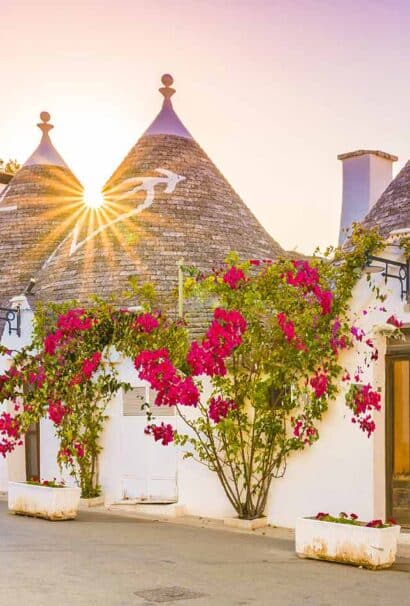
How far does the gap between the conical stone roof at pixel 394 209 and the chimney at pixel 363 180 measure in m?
4.79

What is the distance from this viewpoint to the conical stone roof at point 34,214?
2275 centimetres

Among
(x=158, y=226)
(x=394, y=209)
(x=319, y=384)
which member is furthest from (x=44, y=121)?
(x=319, y=384)

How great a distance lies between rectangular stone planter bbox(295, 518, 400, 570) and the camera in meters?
11.1

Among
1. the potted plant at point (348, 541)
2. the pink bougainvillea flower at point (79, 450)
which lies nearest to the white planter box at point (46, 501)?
the pink bougainvillea flower at point (79, 450)

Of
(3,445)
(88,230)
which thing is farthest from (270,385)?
(88,230)

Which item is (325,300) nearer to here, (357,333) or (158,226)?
(357,333)

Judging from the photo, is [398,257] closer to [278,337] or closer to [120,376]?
[278,337]

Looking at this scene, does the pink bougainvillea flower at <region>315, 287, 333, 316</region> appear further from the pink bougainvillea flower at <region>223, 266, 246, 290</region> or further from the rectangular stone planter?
the rectangular stone planter

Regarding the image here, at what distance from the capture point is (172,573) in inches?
422

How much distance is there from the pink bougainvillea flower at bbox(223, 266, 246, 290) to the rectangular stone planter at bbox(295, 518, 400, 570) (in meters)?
4.04

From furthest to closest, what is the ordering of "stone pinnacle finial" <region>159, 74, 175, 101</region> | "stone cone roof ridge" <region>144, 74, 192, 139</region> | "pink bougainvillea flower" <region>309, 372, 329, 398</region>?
"stone pinnacle finial" <region>159, 74, 175, 101</region> → "stone cone roof ridge" <region>144, 74, 192, 139</region> → "pink bougainvillea flower" <region>309, 372, 329, 398</region>

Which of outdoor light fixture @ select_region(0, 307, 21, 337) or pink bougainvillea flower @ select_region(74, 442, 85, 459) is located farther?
outdoor light fixture @ select_region(0, 307, 21, 337)

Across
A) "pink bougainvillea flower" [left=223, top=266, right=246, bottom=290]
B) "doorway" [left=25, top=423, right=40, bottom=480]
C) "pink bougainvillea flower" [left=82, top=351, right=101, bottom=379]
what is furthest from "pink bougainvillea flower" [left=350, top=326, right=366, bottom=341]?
"doorway" [left=25, top=423, right=40, bottom=480]

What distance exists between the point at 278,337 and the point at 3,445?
21.5 feet
